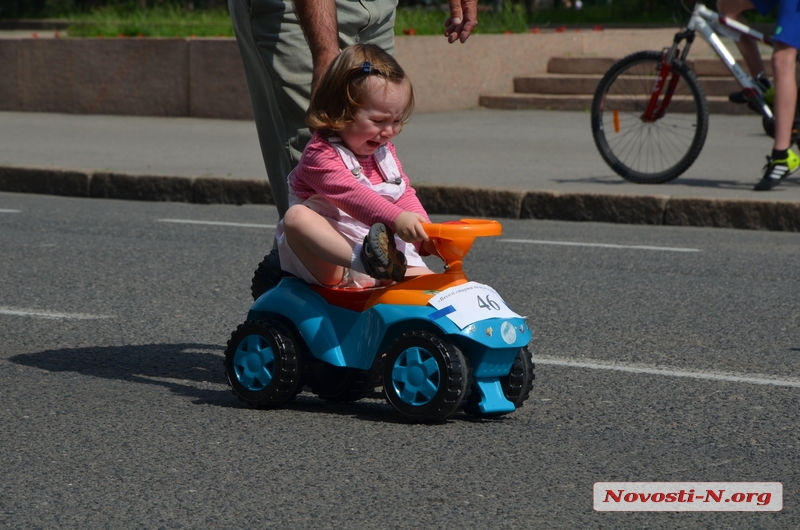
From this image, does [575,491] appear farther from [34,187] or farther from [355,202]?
[34,187]

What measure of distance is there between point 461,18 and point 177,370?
1.49 meters

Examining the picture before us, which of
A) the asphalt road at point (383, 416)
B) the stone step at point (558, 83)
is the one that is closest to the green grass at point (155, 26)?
the stone step at point (558, 83)

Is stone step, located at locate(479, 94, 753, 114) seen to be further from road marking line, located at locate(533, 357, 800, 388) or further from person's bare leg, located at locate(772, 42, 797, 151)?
road marking line, located at locate(533, 357, 800, 388)

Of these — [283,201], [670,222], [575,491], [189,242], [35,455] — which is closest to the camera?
[575,491]

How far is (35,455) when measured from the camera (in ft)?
10.7

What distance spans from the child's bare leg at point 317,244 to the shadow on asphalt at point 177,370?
Result: 15.3 inches

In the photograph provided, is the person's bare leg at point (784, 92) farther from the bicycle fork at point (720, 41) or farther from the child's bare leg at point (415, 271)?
the child's bare leg at point (415, 271)

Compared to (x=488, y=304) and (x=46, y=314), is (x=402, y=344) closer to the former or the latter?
(x=488, y=304)

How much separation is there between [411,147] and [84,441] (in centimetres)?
835

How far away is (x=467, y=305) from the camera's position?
11.3ft

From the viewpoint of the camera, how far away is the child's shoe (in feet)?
11.1

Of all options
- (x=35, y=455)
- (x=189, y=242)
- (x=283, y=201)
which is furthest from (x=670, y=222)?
(x=35, y=455)

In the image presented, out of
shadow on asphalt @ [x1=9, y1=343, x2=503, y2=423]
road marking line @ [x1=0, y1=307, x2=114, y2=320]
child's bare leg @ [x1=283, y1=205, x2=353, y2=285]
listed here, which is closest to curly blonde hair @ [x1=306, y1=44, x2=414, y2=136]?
child's bare leg @ [x1=283, y1=205, x2=353, y2=285]

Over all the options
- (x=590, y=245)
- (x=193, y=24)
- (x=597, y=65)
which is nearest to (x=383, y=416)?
(x=590, y=245)
